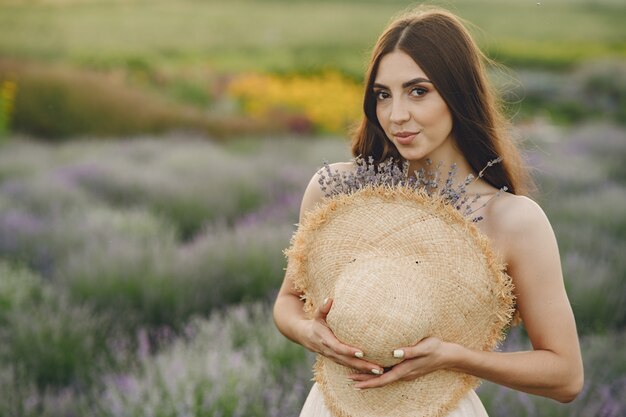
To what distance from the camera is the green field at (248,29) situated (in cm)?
1039

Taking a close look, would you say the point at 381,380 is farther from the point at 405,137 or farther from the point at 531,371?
the point at 405,137

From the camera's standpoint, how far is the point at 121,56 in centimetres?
1191

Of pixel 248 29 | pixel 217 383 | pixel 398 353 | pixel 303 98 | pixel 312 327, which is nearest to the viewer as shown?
pixel 398 353

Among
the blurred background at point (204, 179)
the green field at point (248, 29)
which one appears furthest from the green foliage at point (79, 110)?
the green field at point (248, 29)

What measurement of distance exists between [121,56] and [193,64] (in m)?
1.19

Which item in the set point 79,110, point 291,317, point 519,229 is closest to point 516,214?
point 519,229

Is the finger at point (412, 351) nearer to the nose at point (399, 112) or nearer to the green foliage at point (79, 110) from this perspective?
the nose at point (399, 112)

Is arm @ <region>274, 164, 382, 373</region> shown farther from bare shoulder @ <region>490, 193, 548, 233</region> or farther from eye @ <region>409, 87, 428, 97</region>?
bare shoulder @ <region>490, 193, 548, 233</region>

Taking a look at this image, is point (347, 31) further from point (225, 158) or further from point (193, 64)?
point (225, 158)

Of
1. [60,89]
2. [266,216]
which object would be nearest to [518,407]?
[266,216]

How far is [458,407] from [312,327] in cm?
37

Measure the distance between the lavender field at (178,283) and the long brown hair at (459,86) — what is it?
1235 millimetres

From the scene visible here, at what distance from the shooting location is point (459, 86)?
1.64 meters

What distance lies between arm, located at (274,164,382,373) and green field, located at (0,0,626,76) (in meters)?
8.33
